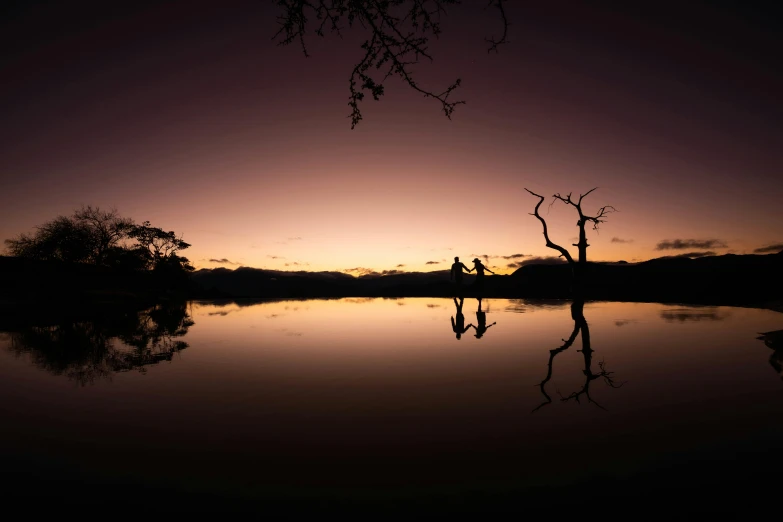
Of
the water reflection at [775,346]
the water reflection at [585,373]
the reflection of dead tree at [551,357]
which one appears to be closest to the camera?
the reflection of dead tree at [551,357]

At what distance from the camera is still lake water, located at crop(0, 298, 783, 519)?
3217 millimetres

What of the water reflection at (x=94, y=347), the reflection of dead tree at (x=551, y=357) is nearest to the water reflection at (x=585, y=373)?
the reflection of dead tree at (x=551, y=357)

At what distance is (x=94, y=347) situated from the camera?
10.4 m

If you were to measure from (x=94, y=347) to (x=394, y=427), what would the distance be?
994 centimetres

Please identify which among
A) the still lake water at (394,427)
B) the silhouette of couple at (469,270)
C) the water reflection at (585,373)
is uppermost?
the silhouette of couple at (469,270)

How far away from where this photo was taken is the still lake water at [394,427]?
10.6 ft

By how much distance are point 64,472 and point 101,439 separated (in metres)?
0.79

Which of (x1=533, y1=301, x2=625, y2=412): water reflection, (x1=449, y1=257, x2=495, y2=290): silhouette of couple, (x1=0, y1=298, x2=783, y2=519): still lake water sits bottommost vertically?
(x1=0, y1=298, x2=783, y2=519): still lake water

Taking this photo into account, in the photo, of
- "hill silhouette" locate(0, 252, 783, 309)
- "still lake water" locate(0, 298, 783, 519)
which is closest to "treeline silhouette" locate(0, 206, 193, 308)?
"hill silhouette" locate(0, 252, 783, 309)

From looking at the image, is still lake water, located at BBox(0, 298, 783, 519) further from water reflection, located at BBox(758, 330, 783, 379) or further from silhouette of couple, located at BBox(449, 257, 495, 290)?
silhouette of couple, located at BBox(449, 257, 495, 290)

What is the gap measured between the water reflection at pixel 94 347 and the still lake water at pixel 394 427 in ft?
0.34

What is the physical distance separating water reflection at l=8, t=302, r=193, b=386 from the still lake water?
0.10 m

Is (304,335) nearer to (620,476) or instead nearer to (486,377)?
(486,377)

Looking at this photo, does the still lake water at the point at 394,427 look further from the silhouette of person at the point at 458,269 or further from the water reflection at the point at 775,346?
the silhouette of person at the point at 458,269
